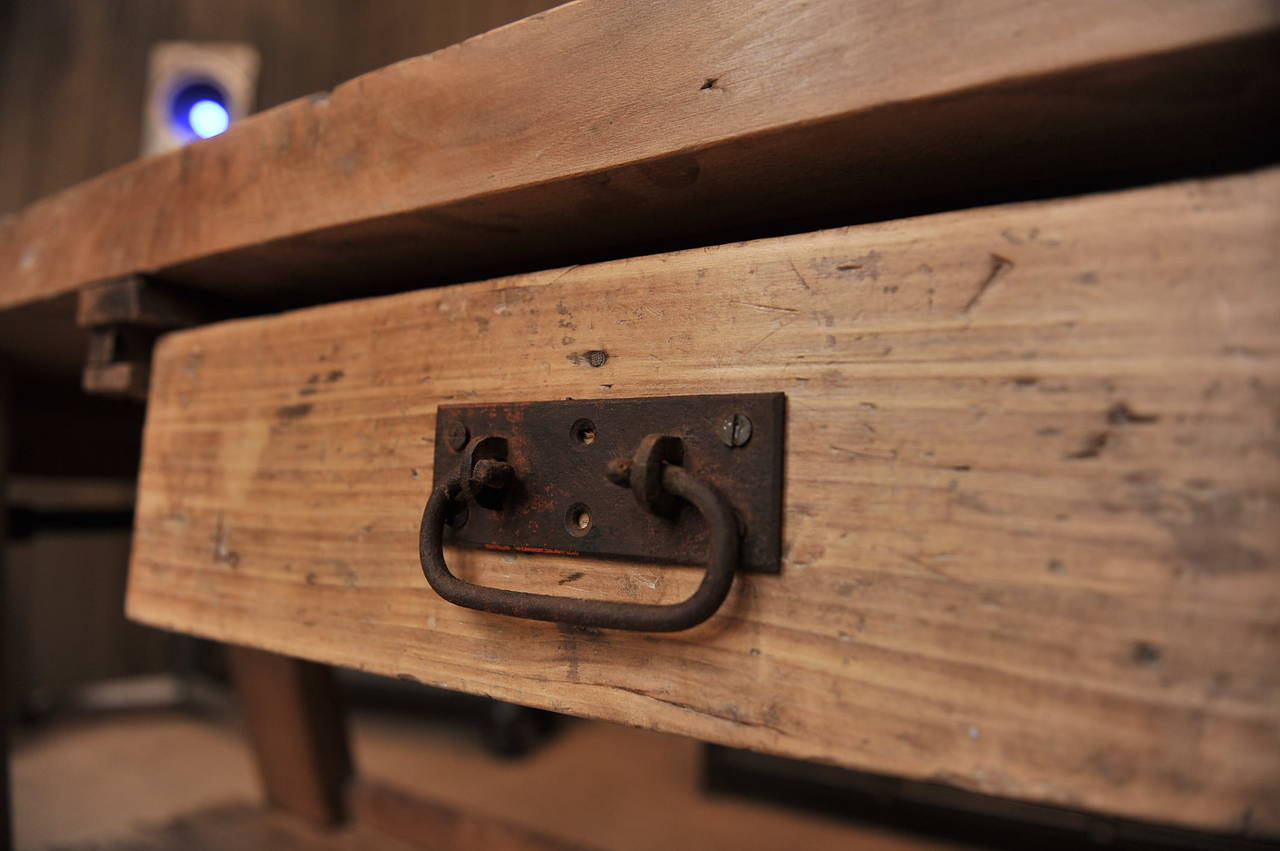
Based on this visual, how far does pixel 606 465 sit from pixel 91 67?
2.55 meters

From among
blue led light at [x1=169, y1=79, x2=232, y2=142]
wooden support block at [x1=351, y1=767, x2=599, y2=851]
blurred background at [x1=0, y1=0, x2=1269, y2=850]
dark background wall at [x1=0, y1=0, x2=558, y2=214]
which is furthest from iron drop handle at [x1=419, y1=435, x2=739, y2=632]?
blue led light at [x1=169, y1=79, x2=232, y2=142]

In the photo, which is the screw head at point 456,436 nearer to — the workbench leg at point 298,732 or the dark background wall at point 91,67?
the workbench leg at point 298,732

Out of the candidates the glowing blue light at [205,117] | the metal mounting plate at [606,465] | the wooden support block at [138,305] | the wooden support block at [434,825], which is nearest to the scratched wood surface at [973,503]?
the metal mounting plate at [606,465]

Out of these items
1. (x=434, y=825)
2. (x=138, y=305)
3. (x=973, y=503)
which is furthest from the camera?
(x=434, y=825)

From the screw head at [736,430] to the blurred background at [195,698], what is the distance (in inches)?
35.6

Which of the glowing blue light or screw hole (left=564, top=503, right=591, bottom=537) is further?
the glowing blue light

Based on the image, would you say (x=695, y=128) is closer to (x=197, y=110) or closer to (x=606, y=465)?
(x=606, y=465)

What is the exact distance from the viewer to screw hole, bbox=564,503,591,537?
356 millimetres

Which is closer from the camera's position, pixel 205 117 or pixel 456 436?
pixel 456 436

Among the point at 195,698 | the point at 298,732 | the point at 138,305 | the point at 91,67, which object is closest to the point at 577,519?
the point at 138,305

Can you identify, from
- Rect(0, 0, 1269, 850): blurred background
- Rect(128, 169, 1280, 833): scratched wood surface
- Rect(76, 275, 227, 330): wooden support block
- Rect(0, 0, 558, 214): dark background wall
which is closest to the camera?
Rect(128, 169, 1280, 833): scratched wood surface

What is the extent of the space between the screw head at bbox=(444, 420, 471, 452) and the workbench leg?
759 mm

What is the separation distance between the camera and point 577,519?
1.18 ft

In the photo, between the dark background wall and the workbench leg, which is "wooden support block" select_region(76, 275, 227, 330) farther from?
the dark background wall
